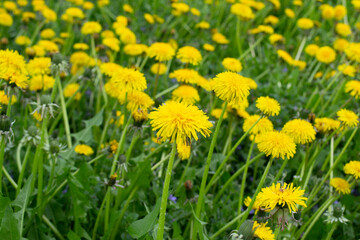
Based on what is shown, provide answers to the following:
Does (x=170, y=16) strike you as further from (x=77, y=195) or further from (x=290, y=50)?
(x=77, y=195)

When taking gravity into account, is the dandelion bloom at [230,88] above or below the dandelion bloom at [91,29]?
above

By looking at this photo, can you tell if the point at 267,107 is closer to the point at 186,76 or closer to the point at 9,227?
the point at 186,76

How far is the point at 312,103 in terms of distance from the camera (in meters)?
3.47

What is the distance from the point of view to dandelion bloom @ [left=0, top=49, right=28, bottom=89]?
1806mm

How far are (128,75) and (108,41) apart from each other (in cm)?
137

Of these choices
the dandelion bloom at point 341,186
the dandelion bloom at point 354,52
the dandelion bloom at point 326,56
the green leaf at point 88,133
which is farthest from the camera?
the dandelion bloom at point 326,56

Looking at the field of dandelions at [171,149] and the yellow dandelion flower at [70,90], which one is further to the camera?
the yellow dandelion flower at [70,90]

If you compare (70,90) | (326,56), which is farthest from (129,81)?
(326,56)

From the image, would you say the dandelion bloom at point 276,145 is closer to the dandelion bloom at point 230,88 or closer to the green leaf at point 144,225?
the dandelion bloom at point 230,88

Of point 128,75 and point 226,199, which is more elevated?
point 128,75

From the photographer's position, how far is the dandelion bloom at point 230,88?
164cm

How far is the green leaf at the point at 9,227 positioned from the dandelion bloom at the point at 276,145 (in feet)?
3.22

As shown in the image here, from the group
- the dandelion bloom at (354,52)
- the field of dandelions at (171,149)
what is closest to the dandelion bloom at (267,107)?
the field of dandelions at (171,149)

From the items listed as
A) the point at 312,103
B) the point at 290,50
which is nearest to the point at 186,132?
the point at 312,103
